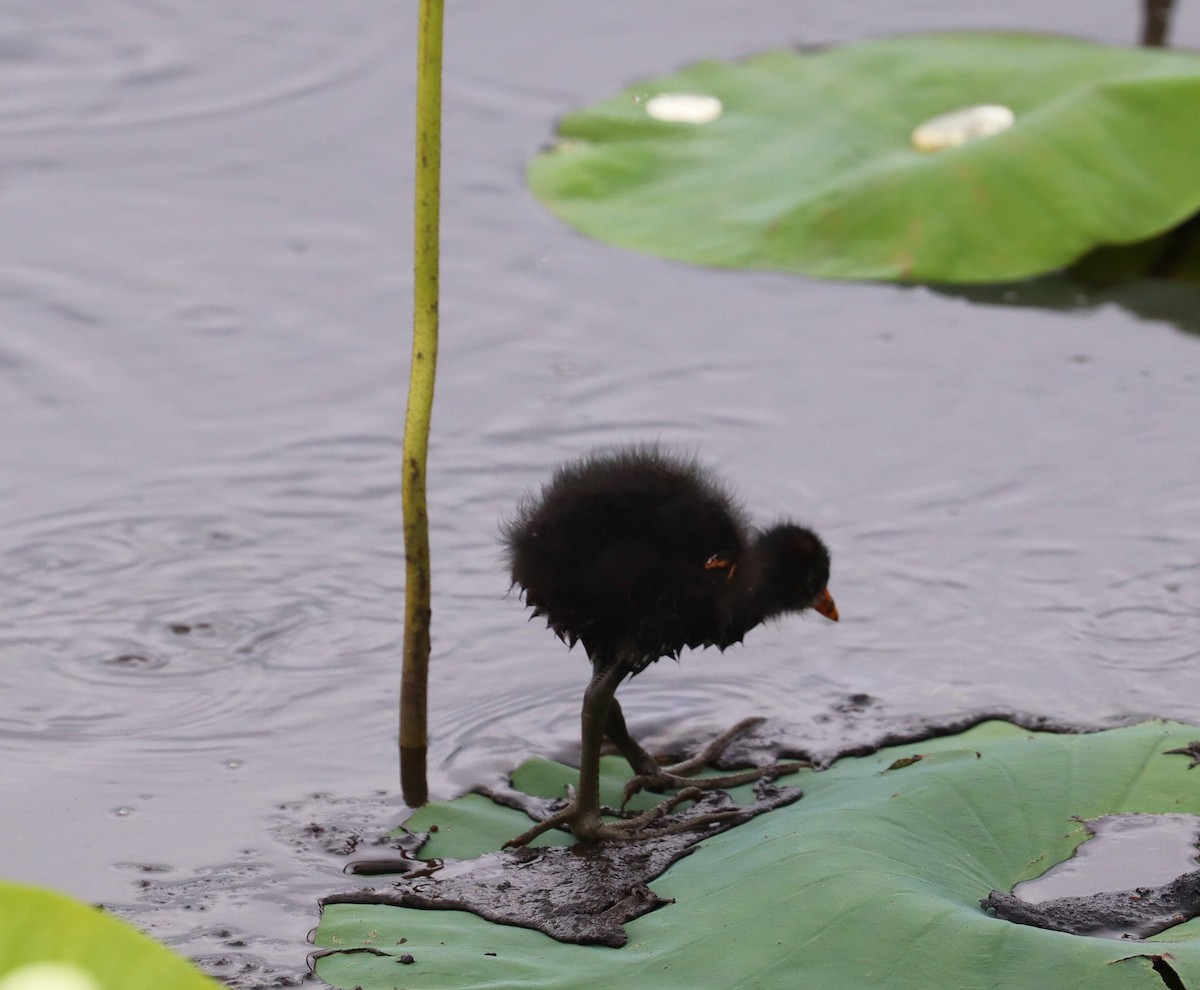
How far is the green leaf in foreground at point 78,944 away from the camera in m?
1.91

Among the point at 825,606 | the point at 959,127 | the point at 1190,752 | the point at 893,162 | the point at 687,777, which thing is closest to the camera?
the point at 1190,752

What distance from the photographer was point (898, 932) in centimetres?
279

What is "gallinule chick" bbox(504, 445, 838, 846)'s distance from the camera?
353cm

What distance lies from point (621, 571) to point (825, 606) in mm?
941

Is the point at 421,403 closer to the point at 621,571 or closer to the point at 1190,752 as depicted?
the point at 621,571

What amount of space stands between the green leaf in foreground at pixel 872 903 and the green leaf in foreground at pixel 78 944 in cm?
96

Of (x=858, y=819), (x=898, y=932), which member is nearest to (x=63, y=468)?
(x=858, y=819)

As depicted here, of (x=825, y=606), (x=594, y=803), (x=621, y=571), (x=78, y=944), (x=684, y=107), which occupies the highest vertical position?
(x=684, y=107)

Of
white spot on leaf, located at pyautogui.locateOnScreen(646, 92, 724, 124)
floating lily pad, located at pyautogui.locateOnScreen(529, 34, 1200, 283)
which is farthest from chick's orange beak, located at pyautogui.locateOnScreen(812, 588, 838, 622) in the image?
white spot on leaf, located at pyautogui.locateOnScreen(646, 92, 724, 124)

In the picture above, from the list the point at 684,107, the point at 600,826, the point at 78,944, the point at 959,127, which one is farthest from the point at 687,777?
the point at 684,107

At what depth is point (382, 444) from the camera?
5.69 meters

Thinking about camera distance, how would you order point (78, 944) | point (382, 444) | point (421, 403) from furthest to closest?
point (382, 444) < point (421, 403) < point (78, 944)

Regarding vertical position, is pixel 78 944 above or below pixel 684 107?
below

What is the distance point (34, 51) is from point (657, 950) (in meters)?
6.90
